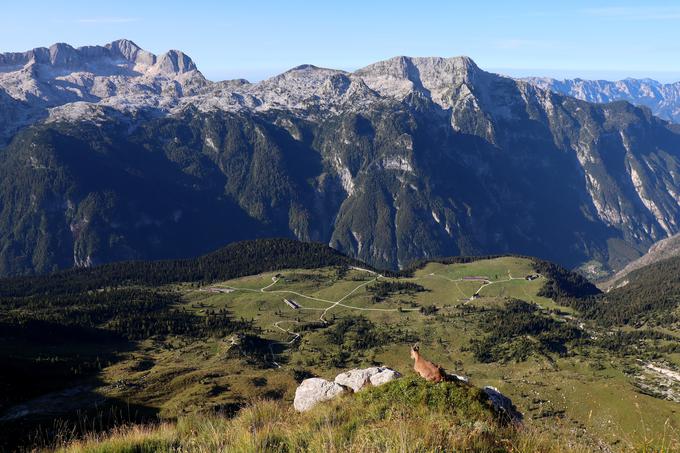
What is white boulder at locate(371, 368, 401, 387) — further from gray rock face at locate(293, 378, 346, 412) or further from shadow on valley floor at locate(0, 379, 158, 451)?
shadow on valley floor at locate(0, 379, 158, 451)

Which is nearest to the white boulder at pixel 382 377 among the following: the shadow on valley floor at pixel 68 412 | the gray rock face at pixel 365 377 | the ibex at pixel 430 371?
the gray rock face at pixel 365 377

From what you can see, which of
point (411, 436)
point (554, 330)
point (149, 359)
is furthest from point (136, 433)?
point (554, 330)

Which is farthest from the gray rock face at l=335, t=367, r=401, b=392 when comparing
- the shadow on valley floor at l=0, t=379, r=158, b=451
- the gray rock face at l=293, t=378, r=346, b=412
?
the shadow on valley floor at l=0, t=379, r=158, b=451

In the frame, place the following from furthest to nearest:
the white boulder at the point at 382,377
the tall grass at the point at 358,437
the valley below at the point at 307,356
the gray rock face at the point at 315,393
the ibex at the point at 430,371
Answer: the valley below at the point at 307,356 → the white boulder at the point at 382,377 → the gray rock face at the point at 315,393 → the ibex at the point at 430,371 → the tall grass at the point at 358,437

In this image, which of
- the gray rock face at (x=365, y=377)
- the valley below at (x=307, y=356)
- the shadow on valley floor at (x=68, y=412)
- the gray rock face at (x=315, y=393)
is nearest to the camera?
the gray rock face at (x=315, y=393)

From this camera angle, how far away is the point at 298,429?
Answer: 44.9ft

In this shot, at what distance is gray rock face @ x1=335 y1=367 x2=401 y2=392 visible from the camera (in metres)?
33.7

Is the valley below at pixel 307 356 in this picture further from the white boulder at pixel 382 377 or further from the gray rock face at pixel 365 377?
the white boulder at pixel 382 377

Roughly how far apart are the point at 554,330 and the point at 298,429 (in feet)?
595

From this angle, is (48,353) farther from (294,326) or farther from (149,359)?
(294,326)

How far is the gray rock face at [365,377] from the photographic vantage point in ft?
111

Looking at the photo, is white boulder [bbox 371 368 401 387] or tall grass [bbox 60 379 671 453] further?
white boulder [bbox 371 368 401 387]

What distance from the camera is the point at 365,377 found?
1409 inches

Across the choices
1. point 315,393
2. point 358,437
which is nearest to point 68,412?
point 315,393
